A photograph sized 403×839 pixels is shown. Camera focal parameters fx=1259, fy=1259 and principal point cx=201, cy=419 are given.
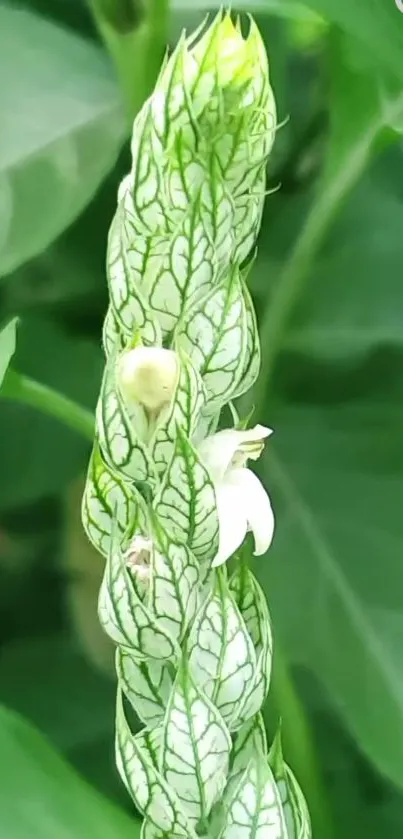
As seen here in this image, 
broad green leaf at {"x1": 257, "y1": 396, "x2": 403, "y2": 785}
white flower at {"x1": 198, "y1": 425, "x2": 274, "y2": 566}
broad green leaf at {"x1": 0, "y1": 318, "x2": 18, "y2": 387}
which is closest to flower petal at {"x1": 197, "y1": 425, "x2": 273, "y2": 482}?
white flower at {"x1": 198, "y1": 425, "x2": 274, "y2": 566}

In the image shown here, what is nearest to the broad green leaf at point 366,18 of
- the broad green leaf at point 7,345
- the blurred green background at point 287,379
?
the blurred green background at point 287,379

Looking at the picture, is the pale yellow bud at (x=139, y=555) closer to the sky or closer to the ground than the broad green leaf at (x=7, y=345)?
closer to the ground

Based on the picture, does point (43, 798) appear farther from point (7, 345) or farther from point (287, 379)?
point (287, 379)

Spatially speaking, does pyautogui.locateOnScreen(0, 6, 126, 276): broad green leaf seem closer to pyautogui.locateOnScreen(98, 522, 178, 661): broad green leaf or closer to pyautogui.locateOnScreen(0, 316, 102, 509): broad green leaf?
pyautogui.locateOnScreen(0, 316, 102, 509): broad green leaf

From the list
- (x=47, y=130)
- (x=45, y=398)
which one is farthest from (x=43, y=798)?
(x=47, y=130)

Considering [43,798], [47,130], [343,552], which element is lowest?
[43,798]

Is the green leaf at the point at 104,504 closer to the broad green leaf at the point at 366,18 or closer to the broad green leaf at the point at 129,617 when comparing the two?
the broad green leaf at the point at 129,617

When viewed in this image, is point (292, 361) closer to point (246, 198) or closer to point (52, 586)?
point (52, 586)

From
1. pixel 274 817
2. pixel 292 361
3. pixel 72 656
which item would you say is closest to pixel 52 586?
pixel 72 656
